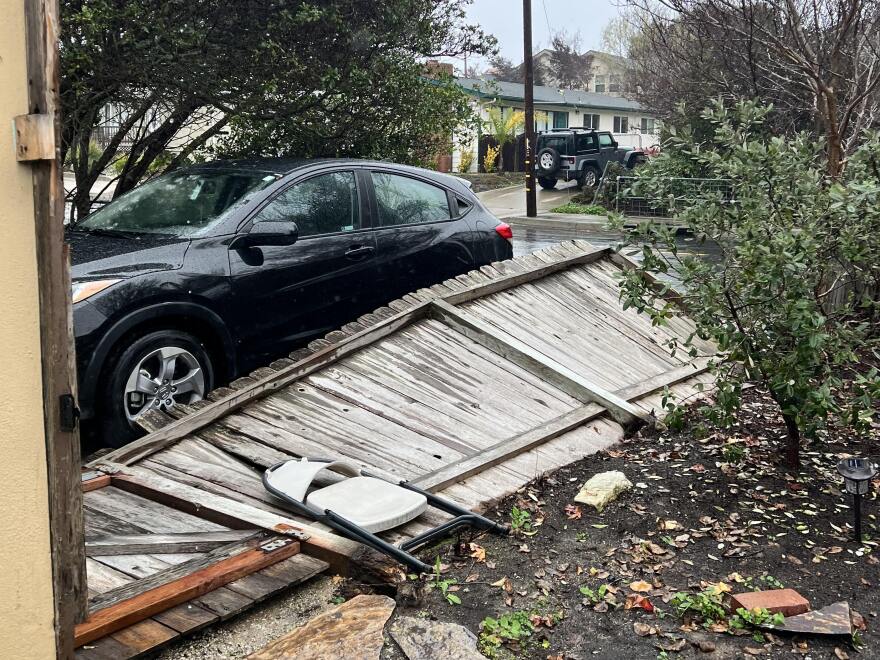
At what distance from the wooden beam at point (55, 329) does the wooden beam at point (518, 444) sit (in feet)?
7.09

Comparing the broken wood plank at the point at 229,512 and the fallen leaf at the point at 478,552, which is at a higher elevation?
the broken wood plank at the point at 229,512

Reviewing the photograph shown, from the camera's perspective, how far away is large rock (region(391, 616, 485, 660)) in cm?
346

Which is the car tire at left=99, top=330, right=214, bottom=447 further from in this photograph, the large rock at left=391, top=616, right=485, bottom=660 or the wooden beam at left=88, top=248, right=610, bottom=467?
the large rock at left=391, top=616, right=485, bottom=660

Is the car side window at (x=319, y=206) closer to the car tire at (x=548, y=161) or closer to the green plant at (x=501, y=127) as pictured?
the car tire at (x=548, y=161)

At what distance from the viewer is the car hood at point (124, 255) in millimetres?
5855

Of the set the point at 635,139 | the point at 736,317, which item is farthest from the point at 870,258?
the point at 635,139

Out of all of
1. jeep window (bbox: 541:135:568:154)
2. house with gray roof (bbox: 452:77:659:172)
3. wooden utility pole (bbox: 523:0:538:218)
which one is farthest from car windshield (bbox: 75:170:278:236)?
house with gray roof (bbox: 452:77:659:172)

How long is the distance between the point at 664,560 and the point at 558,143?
32.0m

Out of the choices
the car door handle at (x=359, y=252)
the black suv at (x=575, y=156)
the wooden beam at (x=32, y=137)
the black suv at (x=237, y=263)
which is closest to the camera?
the wooden beam at (x=32, y=137)

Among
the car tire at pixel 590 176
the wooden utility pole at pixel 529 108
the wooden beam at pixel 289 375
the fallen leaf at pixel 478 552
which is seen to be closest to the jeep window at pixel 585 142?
the car tire at pixel 590 176

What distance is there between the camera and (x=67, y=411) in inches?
115

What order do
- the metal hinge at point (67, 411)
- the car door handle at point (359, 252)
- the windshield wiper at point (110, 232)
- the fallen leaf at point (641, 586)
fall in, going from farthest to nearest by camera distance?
the car door handle at point (359, 252) < the windshield wiper at point (110, 232) < the fallen leaf at point (641, 586) < the metal hinge at point (67, 411)

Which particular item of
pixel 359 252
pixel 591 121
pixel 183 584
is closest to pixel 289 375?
pixel 359 252

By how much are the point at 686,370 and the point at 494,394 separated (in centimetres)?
195
